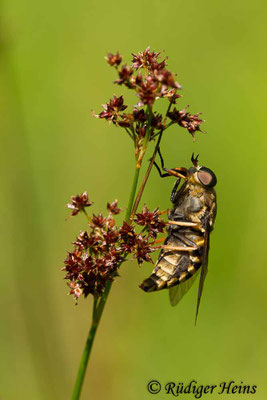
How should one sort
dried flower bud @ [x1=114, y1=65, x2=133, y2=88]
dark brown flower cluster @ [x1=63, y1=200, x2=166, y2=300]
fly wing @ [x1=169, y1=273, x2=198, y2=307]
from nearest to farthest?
dried flower bud @ [x1=114, y1=65, x2=133, y2=88] < dark brown flower cluster @ [x1=63, y1=200, x2=166, y2=300] < fly wing @ [x1=169, y1=273, x2=198, y2=307]

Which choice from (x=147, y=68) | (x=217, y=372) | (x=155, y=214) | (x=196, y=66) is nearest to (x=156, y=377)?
(x=217, y=372)

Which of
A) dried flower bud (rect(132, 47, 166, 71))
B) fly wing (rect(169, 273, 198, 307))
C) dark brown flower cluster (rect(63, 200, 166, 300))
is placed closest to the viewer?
dark brown flower cluster (rect(63, 200, 166, 300))

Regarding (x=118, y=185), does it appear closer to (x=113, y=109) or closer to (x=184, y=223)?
(x=184, y=223)

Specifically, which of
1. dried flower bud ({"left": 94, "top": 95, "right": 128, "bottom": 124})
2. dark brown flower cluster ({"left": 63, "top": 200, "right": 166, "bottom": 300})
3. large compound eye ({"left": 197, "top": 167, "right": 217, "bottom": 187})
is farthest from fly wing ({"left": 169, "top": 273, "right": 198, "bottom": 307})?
dried flower bud ({"left": 94, "top": 95, "right": 128, "bottom": 124})

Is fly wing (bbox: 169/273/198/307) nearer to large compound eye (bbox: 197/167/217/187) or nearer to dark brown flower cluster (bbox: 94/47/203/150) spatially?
large compound eye (bbox: 197/167/217/187)

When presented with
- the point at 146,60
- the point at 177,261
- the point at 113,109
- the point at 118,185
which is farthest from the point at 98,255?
the point at 118,185
